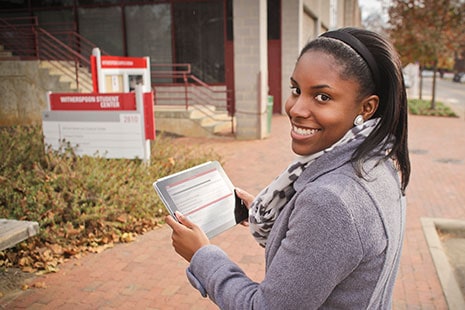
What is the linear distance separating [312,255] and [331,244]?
2.2 inches

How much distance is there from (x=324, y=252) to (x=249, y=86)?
10.2m

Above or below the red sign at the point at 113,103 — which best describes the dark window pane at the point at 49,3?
above

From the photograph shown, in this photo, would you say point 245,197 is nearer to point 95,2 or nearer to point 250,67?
point 250,67

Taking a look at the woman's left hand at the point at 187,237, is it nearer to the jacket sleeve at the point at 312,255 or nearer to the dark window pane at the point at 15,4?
the jacket sleeve at the point at 312,255

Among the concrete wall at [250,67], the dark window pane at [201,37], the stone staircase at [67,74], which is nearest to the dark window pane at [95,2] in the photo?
the dark window pane at [201,37]

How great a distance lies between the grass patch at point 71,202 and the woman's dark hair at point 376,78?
3.66 m

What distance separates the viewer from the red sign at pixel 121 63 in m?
8.72

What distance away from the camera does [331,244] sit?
1166 mm

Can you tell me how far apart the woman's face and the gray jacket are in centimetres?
8

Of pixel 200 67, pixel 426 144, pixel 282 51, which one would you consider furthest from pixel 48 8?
pixel 426 144

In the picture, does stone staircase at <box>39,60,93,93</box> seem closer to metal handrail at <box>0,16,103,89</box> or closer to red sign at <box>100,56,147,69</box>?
metal handrail at <box>0,16,103,89</box>

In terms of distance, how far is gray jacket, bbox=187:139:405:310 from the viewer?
46.1 inches

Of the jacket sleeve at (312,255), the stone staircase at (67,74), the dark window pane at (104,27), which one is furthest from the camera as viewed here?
the dark window pane at (104,27)

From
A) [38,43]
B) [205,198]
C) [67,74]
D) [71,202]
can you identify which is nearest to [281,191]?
[205,198]
